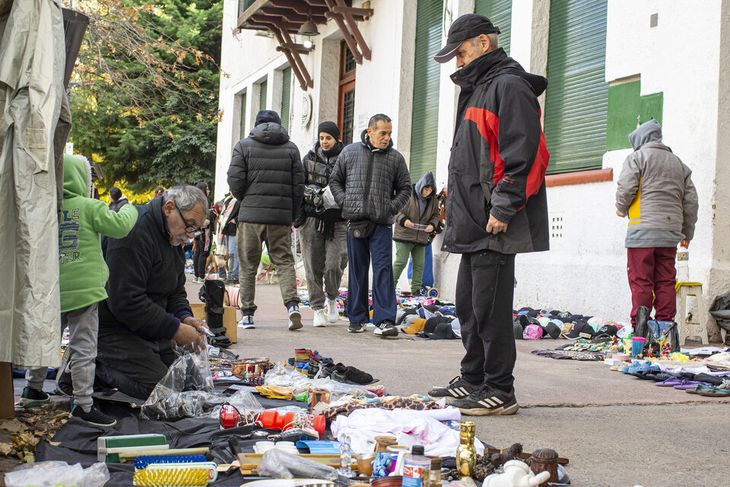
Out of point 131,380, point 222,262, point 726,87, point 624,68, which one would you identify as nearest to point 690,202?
point 726,87

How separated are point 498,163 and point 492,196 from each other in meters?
0.20

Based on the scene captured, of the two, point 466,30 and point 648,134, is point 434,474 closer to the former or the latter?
point 466,30

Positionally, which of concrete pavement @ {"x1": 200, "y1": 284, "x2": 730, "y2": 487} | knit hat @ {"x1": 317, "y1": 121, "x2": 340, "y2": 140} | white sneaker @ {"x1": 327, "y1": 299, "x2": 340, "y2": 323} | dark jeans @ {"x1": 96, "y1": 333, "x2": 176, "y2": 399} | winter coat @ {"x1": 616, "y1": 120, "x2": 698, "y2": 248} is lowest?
concrete pavement @ {"x1": 200, "y1": 284, "x2": 730, "y2": 487}

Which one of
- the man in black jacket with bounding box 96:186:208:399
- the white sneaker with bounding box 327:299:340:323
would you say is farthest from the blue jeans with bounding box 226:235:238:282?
the man in black jacket with bounding box 96:186:208:399

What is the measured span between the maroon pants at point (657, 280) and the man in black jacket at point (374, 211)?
2.36 metres

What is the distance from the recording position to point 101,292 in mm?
4848

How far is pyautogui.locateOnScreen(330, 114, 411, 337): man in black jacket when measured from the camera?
9156 mm

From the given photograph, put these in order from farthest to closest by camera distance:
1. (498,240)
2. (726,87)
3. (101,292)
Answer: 1. (726,87)
2. (498,240)
3. (101,292)

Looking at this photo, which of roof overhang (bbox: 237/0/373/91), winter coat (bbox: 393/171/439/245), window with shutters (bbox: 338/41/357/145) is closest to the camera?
winter coat (bbox: 393/171/439/245)

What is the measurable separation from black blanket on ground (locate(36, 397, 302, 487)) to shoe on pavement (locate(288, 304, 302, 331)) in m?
4.35

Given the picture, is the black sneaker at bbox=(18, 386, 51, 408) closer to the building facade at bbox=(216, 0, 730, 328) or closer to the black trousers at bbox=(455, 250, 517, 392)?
the black trousers at bbox=(455, 250, 517, 392)

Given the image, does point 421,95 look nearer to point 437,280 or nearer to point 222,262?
point 437,280

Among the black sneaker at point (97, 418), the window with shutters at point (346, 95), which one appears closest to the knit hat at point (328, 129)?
the black sneaker at point (97, 418)

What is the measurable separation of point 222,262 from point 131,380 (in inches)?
497
